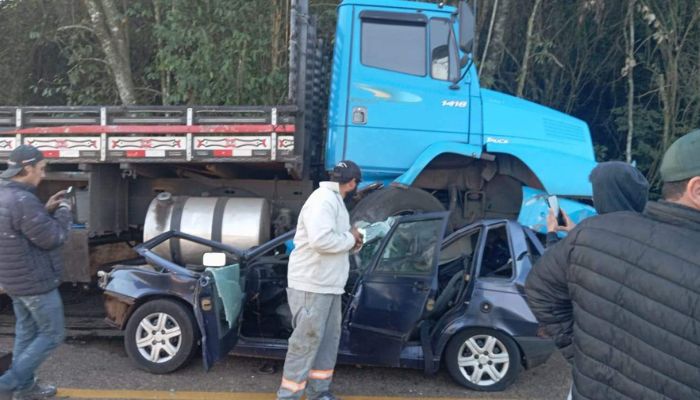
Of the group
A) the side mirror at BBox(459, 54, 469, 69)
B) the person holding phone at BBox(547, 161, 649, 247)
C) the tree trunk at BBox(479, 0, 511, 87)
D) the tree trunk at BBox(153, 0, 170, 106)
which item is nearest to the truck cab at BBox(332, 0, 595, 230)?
the side mirror at BBox(459, 54, 469, 69)

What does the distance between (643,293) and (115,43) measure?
29.2 feet

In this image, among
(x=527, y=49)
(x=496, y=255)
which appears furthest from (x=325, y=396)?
(x=527, y=49)

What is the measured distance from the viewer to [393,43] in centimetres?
584

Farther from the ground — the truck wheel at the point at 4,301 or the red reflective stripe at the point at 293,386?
the red reflective stripe at the point at 293,386

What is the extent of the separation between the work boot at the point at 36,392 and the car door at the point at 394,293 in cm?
217

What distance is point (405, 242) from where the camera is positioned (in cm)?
464

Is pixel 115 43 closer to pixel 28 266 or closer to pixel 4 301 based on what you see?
pixel 4 301

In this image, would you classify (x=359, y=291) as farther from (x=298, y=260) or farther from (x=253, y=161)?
(x=253, y=161)

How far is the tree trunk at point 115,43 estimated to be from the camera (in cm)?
882

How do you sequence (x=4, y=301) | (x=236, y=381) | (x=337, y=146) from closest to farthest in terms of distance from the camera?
(x=236, y=381)
(x=337, y=146)
(x=4, y=301)

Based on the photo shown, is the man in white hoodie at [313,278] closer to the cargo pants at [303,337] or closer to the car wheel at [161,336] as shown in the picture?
the cargo pants at [303,337]

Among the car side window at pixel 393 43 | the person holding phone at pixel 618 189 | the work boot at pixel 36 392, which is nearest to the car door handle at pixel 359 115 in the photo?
the car side window at pixel 393 43

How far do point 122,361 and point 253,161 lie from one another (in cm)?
211

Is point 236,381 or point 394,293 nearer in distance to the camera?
point 394,293
